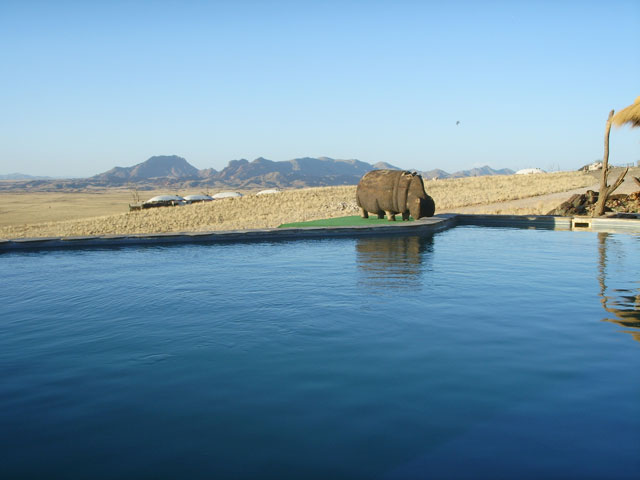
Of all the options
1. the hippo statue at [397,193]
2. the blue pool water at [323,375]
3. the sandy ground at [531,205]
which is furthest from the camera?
the sandy ground at [531,205]

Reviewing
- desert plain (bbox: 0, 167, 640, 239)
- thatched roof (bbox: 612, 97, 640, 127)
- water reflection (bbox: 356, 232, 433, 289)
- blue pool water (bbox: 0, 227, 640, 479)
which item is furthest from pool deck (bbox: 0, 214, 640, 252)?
desert plain (bbox: 0, 167, 640, 239)

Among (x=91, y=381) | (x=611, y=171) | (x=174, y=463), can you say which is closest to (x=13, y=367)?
(x=91, y=381)

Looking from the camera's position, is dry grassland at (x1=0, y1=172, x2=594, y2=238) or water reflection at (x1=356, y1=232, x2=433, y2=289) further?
dry grassland at (x1=0, y1=172, x2=594, y2=238)

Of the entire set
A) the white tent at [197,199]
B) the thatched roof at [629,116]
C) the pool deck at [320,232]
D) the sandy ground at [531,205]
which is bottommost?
the pool deck at [320,232]

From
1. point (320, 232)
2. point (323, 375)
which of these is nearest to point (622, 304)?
point (323, 375)

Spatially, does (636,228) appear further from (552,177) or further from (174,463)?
(552,177)

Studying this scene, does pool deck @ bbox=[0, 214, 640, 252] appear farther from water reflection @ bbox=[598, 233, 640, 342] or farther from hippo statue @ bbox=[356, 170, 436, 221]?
water reflection @ bbox=[598, 233, 640, 342]

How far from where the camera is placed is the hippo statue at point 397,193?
54.1 feet

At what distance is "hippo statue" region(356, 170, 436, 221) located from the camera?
650 inches

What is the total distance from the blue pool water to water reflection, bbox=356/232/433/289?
10 centimetres

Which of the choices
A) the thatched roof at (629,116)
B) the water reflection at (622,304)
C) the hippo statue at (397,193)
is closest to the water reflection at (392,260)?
the hippo statue at (397,193)

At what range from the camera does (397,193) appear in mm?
16688

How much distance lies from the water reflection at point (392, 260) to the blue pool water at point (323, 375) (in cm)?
10

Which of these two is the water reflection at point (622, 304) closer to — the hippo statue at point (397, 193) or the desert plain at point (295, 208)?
the hippo statue at point (397, 193)
